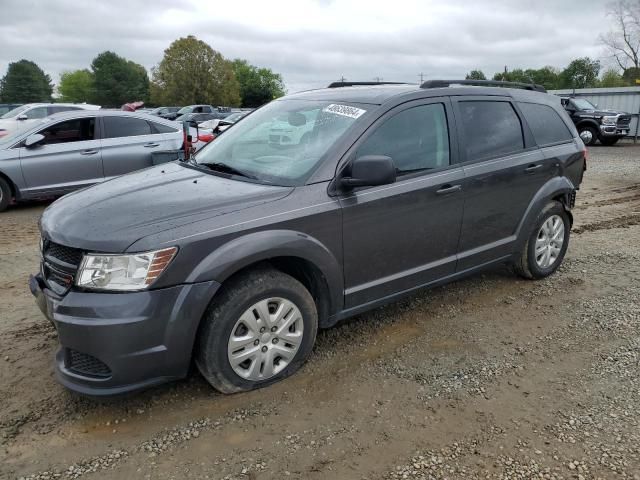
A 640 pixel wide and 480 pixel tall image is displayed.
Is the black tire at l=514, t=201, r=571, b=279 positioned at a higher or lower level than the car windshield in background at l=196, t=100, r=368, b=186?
→ lower

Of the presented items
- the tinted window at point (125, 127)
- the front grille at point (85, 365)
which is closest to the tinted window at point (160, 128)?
the tinted window at point (125, 127)

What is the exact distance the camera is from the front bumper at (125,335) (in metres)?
2.55

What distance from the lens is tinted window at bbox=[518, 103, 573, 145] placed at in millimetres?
4516

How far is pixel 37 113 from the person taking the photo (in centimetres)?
1641

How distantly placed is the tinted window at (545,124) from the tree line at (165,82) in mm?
42961

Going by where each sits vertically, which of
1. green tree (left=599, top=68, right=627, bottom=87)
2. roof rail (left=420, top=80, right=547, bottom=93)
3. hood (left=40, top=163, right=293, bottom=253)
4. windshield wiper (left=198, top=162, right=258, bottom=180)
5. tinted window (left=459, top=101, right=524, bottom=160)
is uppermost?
green tree (left=599, top=68, right=627, bottom=87)

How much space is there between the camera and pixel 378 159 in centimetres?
305

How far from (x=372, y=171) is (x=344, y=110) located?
0.72 m

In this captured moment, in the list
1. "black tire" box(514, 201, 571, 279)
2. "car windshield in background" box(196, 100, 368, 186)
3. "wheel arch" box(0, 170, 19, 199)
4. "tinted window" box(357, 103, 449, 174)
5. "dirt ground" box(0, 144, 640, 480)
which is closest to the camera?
"dirt ground" box(0, 144, 640, 480)

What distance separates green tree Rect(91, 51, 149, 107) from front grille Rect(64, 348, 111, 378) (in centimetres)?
8791

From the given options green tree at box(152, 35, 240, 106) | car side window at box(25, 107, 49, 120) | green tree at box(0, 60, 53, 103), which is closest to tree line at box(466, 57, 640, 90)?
green tree at box(152, 35, 240, 106)

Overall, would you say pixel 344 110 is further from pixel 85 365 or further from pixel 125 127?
pixel 125 127

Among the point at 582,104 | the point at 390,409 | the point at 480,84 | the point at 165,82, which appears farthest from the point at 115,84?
the point at 390,409

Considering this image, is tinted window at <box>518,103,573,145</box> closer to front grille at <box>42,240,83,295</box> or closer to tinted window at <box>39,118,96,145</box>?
front grille at <box>42,240,83,295</box>
